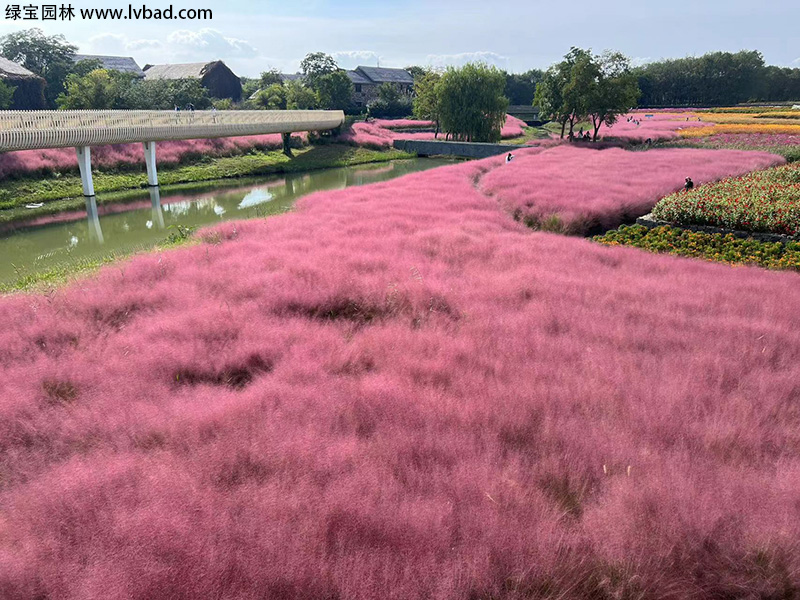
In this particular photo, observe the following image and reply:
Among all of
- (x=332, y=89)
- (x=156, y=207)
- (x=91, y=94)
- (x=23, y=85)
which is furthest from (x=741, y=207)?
(x=23, y=85)

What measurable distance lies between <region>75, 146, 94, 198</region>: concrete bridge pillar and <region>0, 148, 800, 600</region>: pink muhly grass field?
55.1 ft

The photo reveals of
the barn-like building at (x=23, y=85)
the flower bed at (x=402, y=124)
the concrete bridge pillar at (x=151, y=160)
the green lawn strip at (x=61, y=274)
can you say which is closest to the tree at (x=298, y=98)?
the flower bed at (x=402, y=124)

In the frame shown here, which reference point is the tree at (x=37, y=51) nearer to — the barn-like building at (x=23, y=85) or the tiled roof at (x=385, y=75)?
the barn-like building at (x=23, y=85)

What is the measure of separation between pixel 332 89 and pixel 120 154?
3491 cm

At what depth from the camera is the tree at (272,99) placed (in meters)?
52.6

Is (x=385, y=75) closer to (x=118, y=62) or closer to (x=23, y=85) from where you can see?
(x=118, y=62)

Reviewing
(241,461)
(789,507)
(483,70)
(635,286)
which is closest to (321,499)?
(241,461)

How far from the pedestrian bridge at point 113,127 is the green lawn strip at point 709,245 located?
66.9ft

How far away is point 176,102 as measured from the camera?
142 ft

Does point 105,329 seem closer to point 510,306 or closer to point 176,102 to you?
point 510,306

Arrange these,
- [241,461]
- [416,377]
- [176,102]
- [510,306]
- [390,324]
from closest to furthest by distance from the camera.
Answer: [241,461] → [416,377] → [390,324] → [510,306] → [176,102]

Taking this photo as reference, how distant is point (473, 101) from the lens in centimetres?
4053

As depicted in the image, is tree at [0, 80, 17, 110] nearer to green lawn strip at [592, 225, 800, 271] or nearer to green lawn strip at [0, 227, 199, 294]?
green lawn strip at [0, 227, 199, 294]

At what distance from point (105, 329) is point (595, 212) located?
12332 millimetres
